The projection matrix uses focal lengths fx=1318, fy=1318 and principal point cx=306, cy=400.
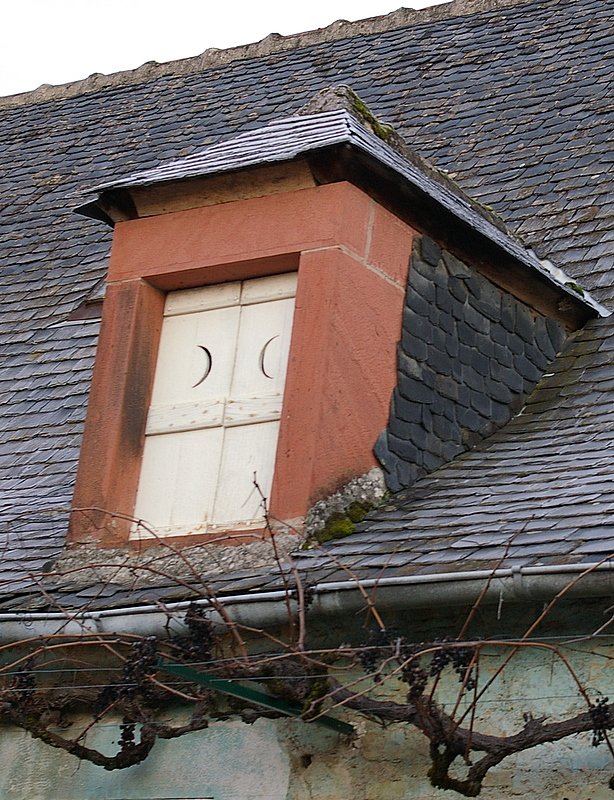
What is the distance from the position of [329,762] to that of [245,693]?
0.44 m

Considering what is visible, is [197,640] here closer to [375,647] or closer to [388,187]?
[375,647]

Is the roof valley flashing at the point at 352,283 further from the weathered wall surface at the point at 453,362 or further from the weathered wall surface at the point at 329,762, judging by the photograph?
the weathered wall surface at the point at 329,762

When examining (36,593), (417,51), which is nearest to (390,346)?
(36,593)

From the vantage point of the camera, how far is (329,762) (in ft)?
15.0

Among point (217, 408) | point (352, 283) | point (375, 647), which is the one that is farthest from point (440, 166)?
point (375, 647)

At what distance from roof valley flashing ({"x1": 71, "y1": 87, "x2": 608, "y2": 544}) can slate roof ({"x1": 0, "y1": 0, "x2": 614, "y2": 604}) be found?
18 cm

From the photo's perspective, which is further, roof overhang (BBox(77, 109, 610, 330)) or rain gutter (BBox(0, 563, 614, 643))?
roof overhang (BBox(77, 109, 610, 330))

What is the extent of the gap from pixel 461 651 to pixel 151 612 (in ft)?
3.82

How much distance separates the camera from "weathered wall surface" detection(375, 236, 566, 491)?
5.36m

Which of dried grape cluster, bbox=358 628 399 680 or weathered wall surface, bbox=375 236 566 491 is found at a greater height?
weathered wall surface, bbox=375 236 566 491

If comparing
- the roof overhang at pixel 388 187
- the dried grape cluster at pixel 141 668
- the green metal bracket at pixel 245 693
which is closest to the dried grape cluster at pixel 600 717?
the green metal bracket at pixel 245 693

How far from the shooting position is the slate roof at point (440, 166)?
474cm

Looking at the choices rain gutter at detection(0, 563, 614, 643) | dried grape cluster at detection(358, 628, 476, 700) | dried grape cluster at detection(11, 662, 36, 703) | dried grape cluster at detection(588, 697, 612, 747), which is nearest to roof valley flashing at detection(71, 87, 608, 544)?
rain gutter at detection(0, 563, 614, 643)

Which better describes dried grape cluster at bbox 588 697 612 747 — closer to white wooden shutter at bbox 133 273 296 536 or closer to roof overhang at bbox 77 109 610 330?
white wooden shutter at bbox 133 273 296 536
